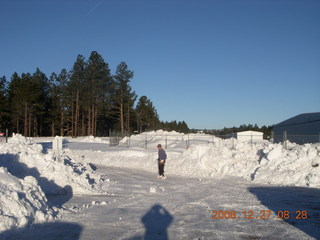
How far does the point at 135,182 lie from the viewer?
13.8 meters

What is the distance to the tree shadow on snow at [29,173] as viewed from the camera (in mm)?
10453

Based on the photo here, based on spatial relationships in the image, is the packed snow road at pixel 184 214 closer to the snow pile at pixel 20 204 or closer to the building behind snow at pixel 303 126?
the snow pile at pixel 20 204

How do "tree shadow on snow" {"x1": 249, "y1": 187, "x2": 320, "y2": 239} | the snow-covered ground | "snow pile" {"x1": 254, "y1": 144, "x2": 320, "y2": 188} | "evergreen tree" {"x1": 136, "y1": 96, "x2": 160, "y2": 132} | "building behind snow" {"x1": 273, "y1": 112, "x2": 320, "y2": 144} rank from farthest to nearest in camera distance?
"evergreen tree" {"x1": 136, "y1": 96, "x2": 160, "y2": 132}, "building behind snow" {"x1": 273, "y1": 112, "x2": 320, "y2": 144}, "snow pile" {"x1": 254, "y1": 144, "x2": 320, "y2": 188}, "tree shadow on snow" {"x1": 249, "y1": 187, "x2": 320, "y2": 239}, the snow-covered ground

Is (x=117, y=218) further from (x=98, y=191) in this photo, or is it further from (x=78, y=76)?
(x=78, y=76)

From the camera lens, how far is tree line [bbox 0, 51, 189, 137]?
56.1m

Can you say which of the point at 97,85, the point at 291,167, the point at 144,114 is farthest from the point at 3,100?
the point at 291,167

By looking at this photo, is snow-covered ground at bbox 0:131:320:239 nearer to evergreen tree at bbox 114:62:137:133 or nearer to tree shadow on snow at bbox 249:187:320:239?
tree shadow on snow at bbox 249:187:320:239

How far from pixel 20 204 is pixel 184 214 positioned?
3654 millimetres

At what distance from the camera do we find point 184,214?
26.5 feet

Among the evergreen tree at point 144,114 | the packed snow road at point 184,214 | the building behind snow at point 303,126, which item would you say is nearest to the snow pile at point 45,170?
the packed snow road at point 184,214

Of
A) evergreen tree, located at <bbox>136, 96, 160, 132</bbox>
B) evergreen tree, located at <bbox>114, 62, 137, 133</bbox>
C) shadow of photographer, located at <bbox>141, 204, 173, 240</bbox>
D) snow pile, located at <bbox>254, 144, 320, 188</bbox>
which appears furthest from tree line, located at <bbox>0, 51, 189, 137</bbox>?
shadow of photographer, located at <bbox>141, 204, 173, 240</bbox>

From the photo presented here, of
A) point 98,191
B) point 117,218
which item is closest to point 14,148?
point 98,191
